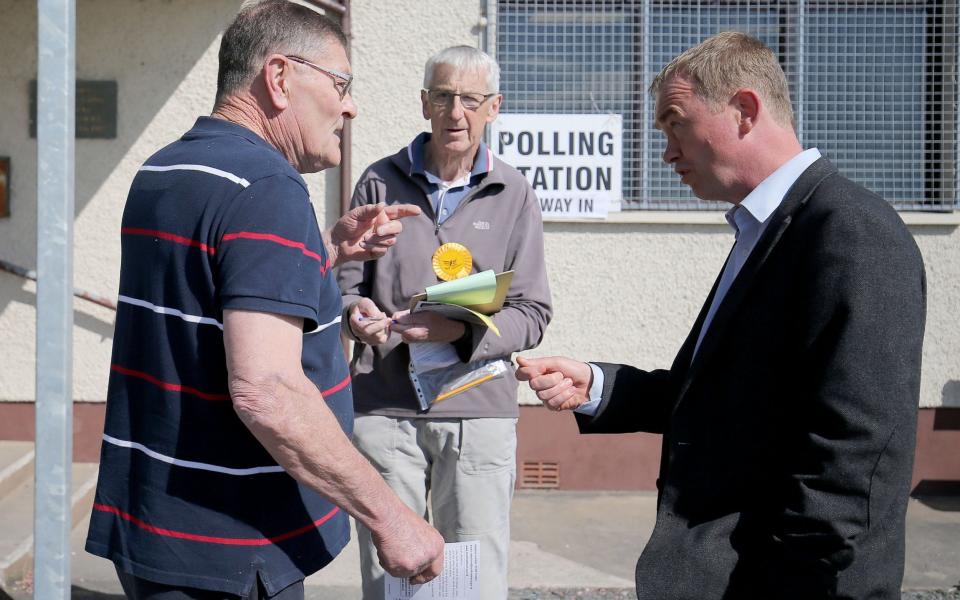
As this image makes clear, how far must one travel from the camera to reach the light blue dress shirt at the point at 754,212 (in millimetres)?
2123

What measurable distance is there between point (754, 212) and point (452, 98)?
5.45 ft

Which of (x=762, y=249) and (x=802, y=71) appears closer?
(x=762, y=249)

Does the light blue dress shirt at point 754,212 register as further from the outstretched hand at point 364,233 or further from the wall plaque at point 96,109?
the wall plaque at point 96,109

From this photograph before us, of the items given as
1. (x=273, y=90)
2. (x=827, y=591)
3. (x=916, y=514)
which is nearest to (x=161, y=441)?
(x=273, y=90)

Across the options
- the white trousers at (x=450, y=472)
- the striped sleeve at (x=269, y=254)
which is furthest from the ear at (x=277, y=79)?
the white trousers at (x=450, y=472)

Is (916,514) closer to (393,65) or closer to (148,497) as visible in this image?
(393,65)

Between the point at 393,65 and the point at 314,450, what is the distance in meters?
4.17

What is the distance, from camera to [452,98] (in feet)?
11.7

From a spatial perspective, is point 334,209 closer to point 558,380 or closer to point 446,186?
point 446,186

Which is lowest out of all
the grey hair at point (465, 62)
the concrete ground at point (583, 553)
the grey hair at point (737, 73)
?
the concrete ground at point (583, 553)

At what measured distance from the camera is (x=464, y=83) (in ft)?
11.7

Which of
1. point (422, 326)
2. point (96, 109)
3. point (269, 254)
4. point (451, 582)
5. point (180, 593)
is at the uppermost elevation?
point (96, 109)

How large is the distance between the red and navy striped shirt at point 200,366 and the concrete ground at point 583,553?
2.58 metres

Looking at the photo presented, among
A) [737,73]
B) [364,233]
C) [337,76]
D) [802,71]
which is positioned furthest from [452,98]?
[802,71]
